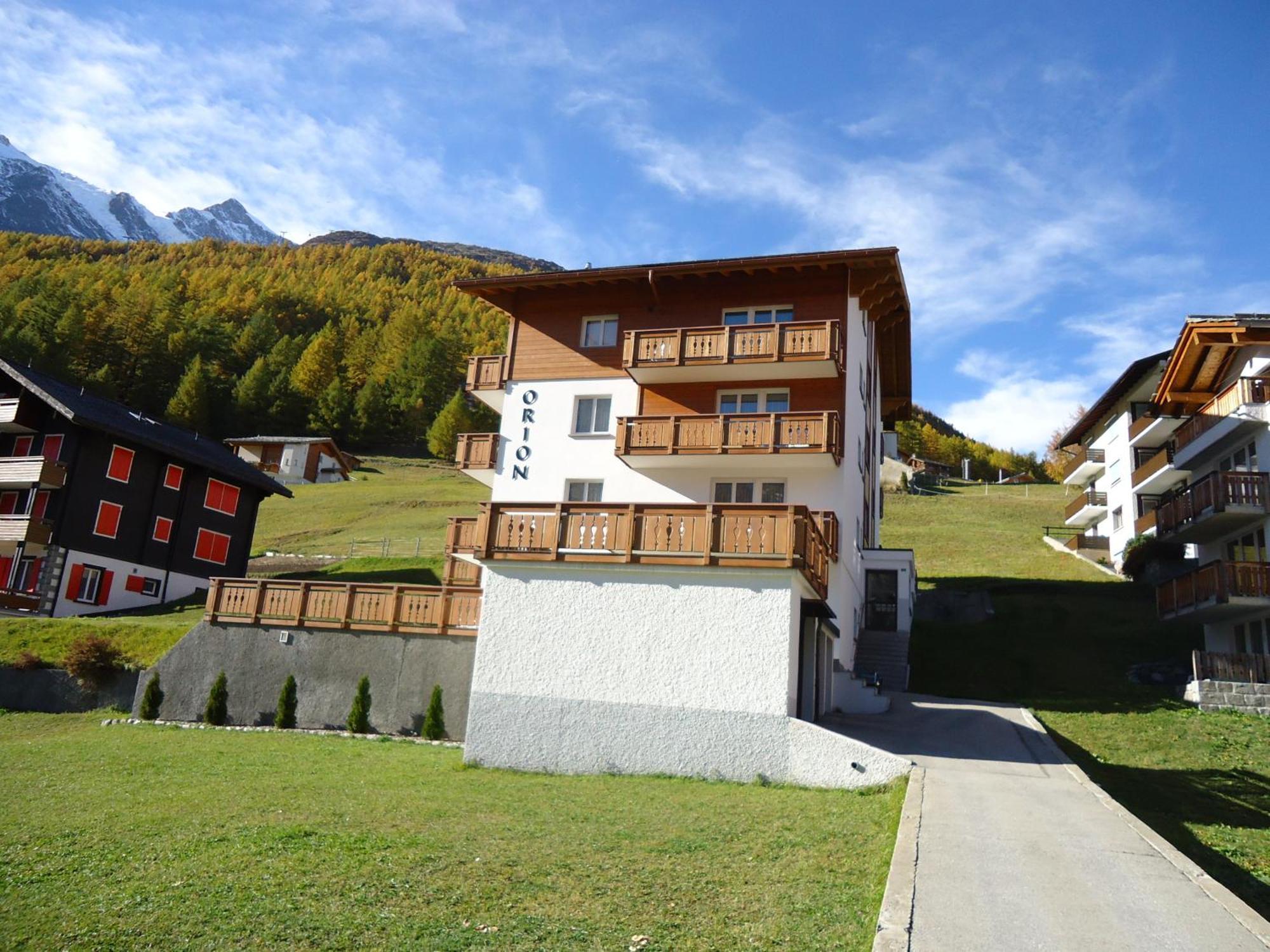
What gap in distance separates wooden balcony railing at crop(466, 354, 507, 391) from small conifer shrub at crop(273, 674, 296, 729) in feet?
32.1

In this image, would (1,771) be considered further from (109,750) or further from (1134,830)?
(1134,830)

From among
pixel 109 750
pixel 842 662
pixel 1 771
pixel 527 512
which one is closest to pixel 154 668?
pixel 109 750

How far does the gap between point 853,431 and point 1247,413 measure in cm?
1251

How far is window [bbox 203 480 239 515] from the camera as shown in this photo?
4462 cm

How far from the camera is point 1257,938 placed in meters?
6.95

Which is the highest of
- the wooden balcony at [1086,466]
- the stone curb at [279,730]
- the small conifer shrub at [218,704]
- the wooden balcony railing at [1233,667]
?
the wooden balcony at [1086,466]

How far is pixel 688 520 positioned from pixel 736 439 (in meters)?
6.28

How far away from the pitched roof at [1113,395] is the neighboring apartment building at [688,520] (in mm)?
12787

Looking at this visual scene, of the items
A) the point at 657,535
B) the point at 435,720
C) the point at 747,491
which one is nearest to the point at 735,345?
the point at 747,491

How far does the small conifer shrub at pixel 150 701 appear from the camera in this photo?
2369 cm

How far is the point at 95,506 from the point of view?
38625 millimetres

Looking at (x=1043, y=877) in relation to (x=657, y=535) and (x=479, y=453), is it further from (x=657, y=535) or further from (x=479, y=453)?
(x=479, y=453)

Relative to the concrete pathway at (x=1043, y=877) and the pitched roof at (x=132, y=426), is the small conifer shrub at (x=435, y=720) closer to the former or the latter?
the concrete pathway at (x=1043, y=877)

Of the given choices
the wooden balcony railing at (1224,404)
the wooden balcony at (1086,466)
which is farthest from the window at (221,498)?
the wooden balcony at (1086,466)
